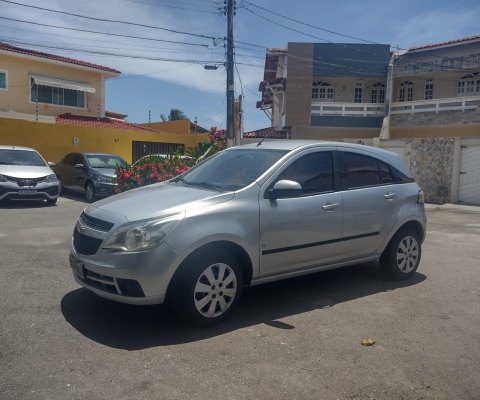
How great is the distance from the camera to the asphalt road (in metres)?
3.34

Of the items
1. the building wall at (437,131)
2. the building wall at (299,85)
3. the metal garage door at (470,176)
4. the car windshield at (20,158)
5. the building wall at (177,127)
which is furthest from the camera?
the building wall at (177,127)

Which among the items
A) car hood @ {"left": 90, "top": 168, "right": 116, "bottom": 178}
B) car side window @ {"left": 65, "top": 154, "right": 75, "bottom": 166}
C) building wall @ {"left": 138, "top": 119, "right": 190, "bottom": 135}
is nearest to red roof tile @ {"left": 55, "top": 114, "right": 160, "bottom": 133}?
building wall @ {"left": 138, "top": 119, "right": 190, "bottom": 135}

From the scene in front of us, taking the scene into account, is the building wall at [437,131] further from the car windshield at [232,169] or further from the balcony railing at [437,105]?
the car windshield at [232,169]

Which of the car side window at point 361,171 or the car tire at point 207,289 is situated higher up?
the car side window at point 361,171

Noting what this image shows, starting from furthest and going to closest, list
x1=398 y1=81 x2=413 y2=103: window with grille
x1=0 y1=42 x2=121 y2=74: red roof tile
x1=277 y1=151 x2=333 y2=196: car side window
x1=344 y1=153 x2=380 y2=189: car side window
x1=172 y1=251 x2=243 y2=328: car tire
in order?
x1=398 y1=81 x2=413 y2=103: window with grille < x1=0 y1=42 x2=121 y2=74: red roof tile < x1=344 y1=153 x2=380 y2=189: car side window < x1=277 y1=151 x2=333 y2=196: car side window < x1=172 y1=251 x2=243 y2=328: car tire

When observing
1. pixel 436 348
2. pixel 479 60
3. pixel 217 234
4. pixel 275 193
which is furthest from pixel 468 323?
pixel 479 60

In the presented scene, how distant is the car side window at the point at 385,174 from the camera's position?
5.92 metres

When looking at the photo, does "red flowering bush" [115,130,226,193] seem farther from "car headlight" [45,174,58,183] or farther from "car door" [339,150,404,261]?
"car door" [339,150,404,261]

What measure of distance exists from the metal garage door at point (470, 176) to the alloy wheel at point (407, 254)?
444 inches

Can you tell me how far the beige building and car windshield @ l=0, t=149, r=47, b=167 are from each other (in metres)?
9.31

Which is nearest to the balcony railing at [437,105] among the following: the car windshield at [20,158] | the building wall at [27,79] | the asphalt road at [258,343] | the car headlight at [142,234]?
the building wall at [27,79]

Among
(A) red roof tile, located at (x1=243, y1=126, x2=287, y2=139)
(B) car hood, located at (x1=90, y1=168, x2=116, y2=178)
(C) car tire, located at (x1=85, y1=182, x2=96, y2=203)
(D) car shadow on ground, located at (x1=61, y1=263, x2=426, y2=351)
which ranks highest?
(A) red roof tile, located at (x1=243, y1=126, x2=287, y2=139)

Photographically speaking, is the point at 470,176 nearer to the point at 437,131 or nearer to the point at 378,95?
the point at 437,131

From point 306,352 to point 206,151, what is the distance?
7874 mm
